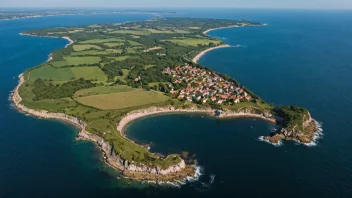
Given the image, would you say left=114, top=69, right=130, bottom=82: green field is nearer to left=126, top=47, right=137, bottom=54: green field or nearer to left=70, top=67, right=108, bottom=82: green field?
left=70, top=67, right=108, bottom=82: green field

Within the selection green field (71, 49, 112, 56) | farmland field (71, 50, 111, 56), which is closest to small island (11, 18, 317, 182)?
green field (71, 49, 112, 56)

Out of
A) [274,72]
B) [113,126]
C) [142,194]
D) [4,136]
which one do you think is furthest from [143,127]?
[274,72]

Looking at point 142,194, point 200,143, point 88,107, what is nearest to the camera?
point 142,194

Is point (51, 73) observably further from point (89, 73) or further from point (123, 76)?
point (123, 76)

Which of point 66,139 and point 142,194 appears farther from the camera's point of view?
point 66,139

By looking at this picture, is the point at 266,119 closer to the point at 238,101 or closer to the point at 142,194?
the point at 238,101

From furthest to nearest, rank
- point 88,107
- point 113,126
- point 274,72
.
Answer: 1. point 274,72
2. point 88,107
3. point 113,126

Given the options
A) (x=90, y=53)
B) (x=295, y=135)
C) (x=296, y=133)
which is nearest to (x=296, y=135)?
(x=295, y=135)
